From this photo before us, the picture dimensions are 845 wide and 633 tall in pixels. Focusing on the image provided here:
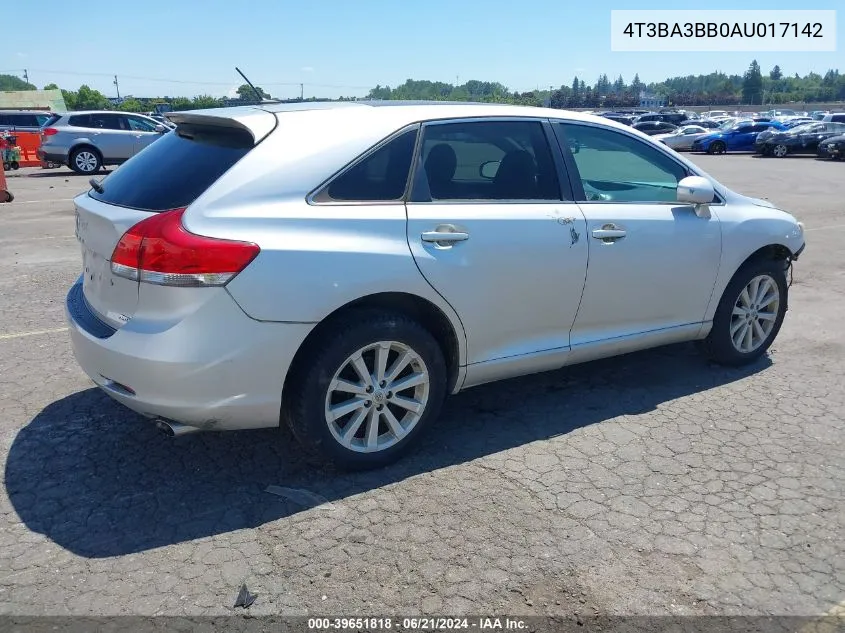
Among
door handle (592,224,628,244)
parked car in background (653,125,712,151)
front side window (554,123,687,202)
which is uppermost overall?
parked car in background (653,125,712,151)

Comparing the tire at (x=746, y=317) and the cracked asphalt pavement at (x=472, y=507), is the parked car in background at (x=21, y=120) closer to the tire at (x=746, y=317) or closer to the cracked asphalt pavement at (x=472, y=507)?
the cracked asphalt pavement at (x=472, y=507)

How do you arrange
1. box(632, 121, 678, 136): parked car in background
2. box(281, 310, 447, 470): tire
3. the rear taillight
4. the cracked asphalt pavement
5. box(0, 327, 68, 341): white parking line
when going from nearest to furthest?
the cracked asphalt pavement
the rear taillight
box(281, 310, 447, 470): tire
box(0, 327, 68, 341): white parking line
box(632, 121, 678, 136): parked car in background

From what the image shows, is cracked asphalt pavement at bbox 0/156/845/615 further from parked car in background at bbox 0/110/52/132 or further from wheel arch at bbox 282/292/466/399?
parked car in background at bbox 0/110/52/132

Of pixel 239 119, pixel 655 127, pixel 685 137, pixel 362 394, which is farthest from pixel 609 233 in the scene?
pixel 655 127

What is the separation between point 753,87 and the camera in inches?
5738

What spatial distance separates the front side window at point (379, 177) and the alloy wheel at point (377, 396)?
0.72 metres

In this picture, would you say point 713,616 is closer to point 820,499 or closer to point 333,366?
point 820,499

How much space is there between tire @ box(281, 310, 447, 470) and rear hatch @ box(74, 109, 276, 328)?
0.85 meters

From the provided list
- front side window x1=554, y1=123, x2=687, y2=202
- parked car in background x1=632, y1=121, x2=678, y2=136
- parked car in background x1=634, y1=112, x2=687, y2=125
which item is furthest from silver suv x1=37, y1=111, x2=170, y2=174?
parked car in background x1=634, y1=112, x2=687, y2=125

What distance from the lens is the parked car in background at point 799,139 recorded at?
30.4 m

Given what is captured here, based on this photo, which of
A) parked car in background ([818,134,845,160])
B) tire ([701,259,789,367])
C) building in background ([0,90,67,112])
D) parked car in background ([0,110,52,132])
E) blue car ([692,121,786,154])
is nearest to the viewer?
tire ([701,259,789,367])

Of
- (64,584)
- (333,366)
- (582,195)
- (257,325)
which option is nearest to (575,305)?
(582,195)

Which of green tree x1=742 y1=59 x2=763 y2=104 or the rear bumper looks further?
green tree x1=742 y1=59 x2=763 y2=104

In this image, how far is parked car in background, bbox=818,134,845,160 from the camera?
27781 millimetres
